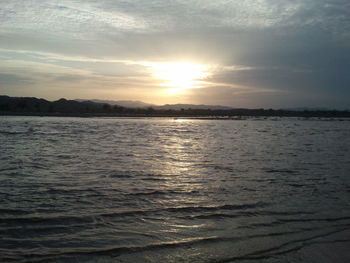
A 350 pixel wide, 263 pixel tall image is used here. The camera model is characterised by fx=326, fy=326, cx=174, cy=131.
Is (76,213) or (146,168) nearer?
(76,213)

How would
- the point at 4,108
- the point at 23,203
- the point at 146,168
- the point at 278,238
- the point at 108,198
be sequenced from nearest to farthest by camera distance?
the point at 278,238 → the point at 23,203 → the point at 108,198 → the point at 146,168 → the point at 4,108

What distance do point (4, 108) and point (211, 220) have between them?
118054mm

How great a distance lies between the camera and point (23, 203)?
363 inches

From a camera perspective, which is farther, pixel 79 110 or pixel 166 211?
pixel 79 110

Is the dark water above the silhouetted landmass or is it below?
below

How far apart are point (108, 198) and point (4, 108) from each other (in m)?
115

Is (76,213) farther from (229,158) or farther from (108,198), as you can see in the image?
(229,158)

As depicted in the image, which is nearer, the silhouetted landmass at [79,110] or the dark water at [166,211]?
the dark water at [166,211]

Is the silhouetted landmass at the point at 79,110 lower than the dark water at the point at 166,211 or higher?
higher

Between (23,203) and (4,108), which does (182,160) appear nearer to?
(23,203)

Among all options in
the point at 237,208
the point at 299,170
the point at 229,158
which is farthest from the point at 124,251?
the point at 229,158

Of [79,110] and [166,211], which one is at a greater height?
[79,110]

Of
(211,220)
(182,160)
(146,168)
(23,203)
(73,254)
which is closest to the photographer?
(73,254)

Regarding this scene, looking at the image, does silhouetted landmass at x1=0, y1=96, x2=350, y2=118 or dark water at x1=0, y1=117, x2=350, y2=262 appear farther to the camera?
silhouetted landmass at x1=0, y1=96, x2=350, y2=118
